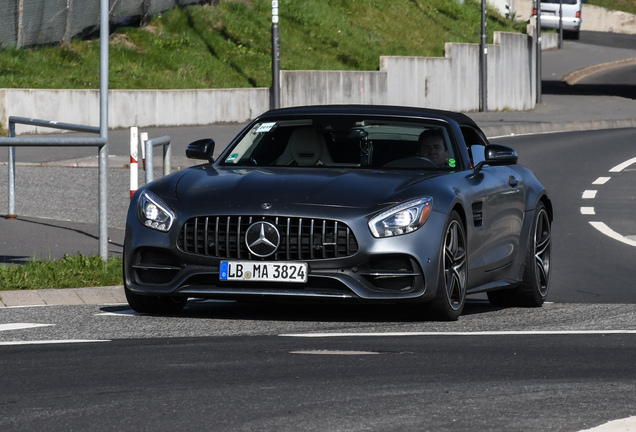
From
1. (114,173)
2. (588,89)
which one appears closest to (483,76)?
(588,89)

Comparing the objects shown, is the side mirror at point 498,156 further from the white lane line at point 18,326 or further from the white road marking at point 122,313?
the white lane line at point 18,326

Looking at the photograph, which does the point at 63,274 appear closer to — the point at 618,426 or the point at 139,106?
the point at 618,426

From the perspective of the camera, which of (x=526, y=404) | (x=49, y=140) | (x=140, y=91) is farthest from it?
(x=140, y=91)

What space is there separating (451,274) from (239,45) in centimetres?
2823

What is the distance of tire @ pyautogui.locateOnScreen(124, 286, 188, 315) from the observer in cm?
910

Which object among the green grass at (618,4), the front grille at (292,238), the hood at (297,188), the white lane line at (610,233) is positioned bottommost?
the white lane line at (610,233)

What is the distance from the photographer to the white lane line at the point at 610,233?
51.4 feet

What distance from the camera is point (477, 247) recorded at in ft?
30.8

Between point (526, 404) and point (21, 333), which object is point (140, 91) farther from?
point (526, 404)

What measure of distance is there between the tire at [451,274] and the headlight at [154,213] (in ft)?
5.36

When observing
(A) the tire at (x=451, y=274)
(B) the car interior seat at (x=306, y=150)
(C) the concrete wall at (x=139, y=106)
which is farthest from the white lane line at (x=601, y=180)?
(A) the tire at (x=451, y=274)

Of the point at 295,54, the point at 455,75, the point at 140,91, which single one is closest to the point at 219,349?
the point at 140,91

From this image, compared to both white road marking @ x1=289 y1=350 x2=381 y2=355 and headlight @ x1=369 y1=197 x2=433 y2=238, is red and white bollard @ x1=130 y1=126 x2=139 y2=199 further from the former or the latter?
white road marking @ x1=289 y1=350 x2=381 y2=355

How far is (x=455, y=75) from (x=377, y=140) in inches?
1296
